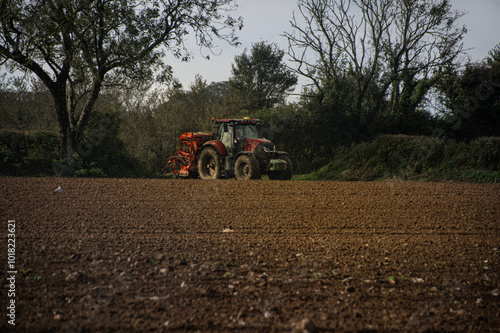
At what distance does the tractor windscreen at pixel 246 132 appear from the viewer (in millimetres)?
12438

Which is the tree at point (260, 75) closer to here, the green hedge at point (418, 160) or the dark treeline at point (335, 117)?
the dark treeline at point (335, 117)

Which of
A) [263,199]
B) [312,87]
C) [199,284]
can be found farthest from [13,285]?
[312,87]

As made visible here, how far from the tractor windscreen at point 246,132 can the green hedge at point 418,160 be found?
447cm

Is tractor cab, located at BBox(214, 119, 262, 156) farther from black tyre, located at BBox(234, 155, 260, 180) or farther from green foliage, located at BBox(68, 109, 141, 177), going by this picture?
green foliage, located at BBox(68, 109, 141, 177)

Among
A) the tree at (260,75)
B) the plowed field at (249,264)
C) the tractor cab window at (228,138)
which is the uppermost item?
the tree at (260,75)

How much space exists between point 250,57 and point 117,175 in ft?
71.5

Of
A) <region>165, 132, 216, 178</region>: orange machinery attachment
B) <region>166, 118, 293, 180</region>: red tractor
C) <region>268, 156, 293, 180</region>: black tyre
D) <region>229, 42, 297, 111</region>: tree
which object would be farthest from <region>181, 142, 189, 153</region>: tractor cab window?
<region>229, 42, 297, 111</region>: tree

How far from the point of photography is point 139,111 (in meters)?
23.8

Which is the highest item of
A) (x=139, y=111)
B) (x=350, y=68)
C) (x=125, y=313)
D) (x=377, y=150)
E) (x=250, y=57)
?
(x=250, y=57)

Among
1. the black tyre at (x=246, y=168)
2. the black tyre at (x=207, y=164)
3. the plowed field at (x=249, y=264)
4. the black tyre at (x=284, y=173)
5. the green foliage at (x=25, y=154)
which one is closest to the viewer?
the plowed field at (x=249, y=264)

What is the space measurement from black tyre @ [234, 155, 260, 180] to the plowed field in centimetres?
310

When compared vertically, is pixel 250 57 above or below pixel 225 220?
above

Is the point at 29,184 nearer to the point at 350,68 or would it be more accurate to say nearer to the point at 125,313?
the point at 125,313

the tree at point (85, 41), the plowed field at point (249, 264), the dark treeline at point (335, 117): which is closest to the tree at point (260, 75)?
the dark treeline at point (335, 117)
